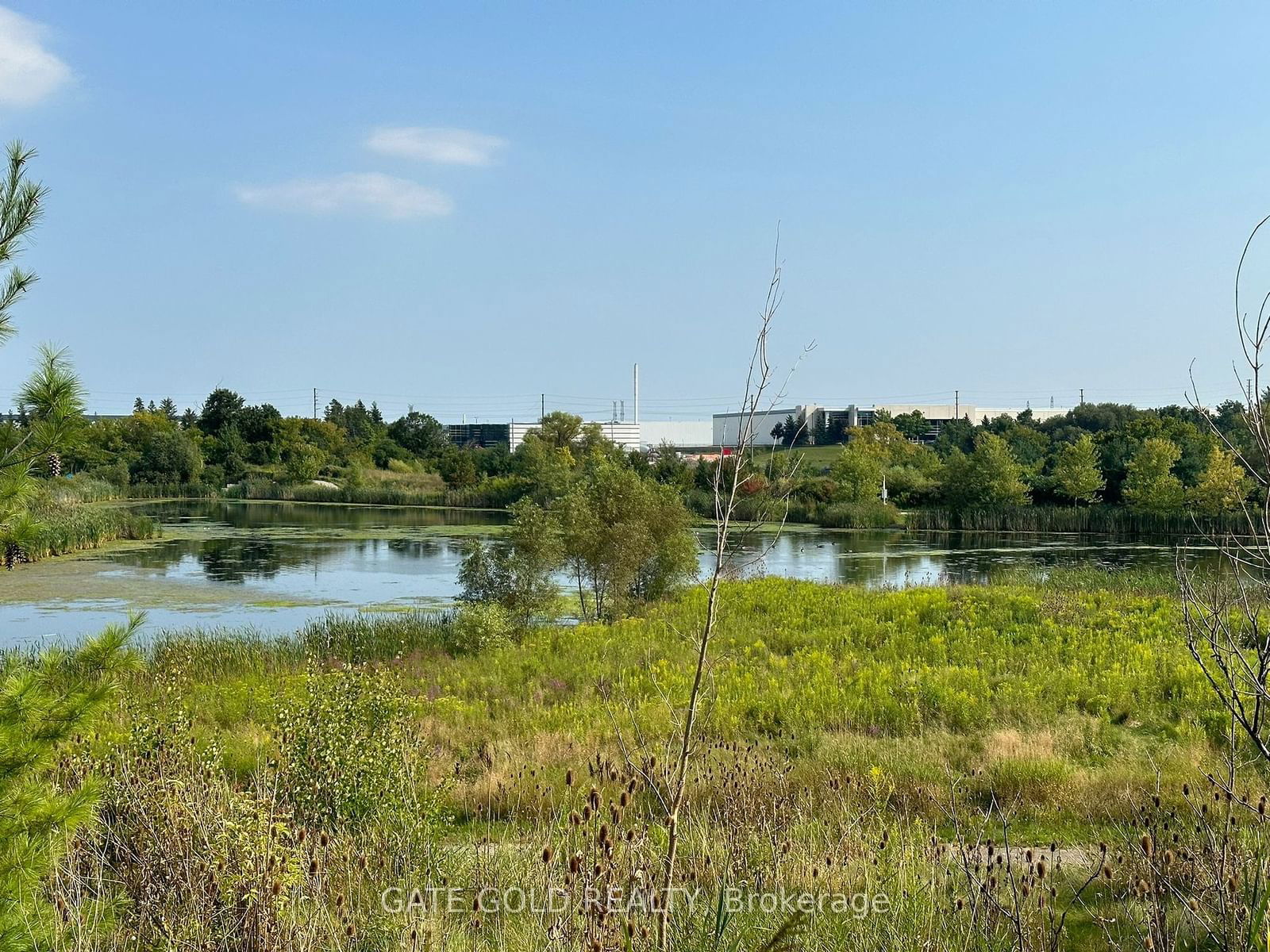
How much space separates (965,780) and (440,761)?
394cm

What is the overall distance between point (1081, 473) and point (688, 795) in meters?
35.4

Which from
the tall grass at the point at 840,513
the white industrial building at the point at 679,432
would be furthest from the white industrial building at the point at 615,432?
the tall grass at the point at 840,513

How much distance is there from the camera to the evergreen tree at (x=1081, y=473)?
1470 inches

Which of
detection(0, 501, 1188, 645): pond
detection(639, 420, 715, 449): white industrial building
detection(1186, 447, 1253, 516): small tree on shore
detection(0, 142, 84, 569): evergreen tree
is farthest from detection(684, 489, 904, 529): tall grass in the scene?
detection(639, 420, 715, 449): white industrial building

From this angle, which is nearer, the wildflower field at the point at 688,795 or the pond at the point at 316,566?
the wildflower field at the point at 688,795

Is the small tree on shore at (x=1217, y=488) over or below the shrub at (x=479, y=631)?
over

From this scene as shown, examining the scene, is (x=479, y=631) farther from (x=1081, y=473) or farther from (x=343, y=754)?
(x=1081, y=473)

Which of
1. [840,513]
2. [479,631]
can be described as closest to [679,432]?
[840,513]

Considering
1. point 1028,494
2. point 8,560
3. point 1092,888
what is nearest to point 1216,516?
point 1028,494

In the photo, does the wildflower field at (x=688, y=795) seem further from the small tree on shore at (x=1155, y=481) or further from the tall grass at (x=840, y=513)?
the tall grass at (x=840, y=513)

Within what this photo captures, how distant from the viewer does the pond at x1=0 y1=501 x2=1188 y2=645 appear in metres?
18.8

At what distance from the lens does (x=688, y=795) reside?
5984 millimetres

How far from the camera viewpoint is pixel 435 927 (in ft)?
11.1

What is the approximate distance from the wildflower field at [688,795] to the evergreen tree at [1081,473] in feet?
81.0
